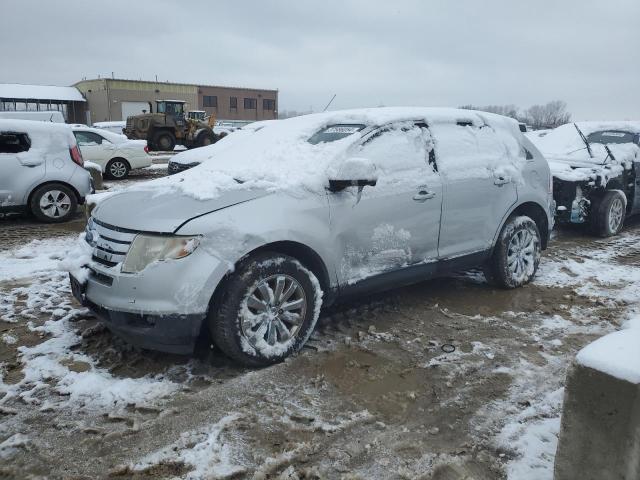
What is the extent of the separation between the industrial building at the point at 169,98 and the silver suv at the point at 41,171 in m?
33.6

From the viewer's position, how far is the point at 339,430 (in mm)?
2758

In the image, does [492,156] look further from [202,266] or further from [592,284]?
[202,266]

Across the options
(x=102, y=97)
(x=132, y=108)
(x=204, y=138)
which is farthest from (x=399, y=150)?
(x=102, y=97)

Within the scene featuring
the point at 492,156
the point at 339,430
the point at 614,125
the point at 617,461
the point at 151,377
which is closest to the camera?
the point at 617,461

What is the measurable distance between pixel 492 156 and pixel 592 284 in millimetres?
1783

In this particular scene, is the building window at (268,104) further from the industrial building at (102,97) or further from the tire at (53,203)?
the tire at (53,203)

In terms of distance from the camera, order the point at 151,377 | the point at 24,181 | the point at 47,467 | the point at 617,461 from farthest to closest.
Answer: the point at 24,181
the point at 151,377
the point at 47,467
the point at 617,461

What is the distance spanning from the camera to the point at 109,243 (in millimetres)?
3314

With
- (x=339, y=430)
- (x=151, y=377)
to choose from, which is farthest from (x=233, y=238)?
(x=339, y=430)

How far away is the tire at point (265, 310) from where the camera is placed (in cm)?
317

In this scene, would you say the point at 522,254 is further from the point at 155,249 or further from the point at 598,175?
the point at 155,249

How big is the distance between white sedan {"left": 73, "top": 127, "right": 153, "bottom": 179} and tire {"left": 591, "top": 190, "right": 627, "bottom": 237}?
35.6 feet

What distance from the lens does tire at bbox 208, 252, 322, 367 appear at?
3.17 meters

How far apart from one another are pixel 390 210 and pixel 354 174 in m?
0.52
